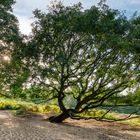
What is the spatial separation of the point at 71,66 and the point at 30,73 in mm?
2534

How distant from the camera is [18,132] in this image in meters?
14.7

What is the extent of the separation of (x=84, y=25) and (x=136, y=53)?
10.6 ft

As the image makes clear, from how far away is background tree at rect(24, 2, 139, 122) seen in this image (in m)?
18.0

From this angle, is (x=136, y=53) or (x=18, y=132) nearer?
(x=18, y=132)

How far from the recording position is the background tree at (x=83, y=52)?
59.1ft

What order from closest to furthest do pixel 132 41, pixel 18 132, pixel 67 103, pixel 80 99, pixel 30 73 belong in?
1. pixel 18 132
2. pixel 132 41
3. pixel 30 73
4. pixel 80 99
5. pixel 67 103

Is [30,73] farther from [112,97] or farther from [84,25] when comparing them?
[112,97]

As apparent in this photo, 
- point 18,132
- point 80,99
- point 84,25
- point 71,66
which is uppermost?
point 84,25

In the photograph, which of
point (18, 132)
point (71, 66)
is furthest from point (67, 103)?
point (18, 132)

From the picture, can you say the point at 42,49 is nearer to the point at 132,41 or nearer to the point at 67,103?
the point at 132,41

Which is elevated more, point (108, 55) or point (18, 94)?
point (108, 55)

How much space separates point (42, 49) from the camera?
19359mm

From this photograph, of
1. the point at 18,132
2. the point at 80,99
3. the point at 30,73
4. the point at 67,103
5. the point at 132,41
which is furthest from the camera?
the point at 67,103

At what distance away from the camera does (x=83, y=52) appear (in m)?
19.9
